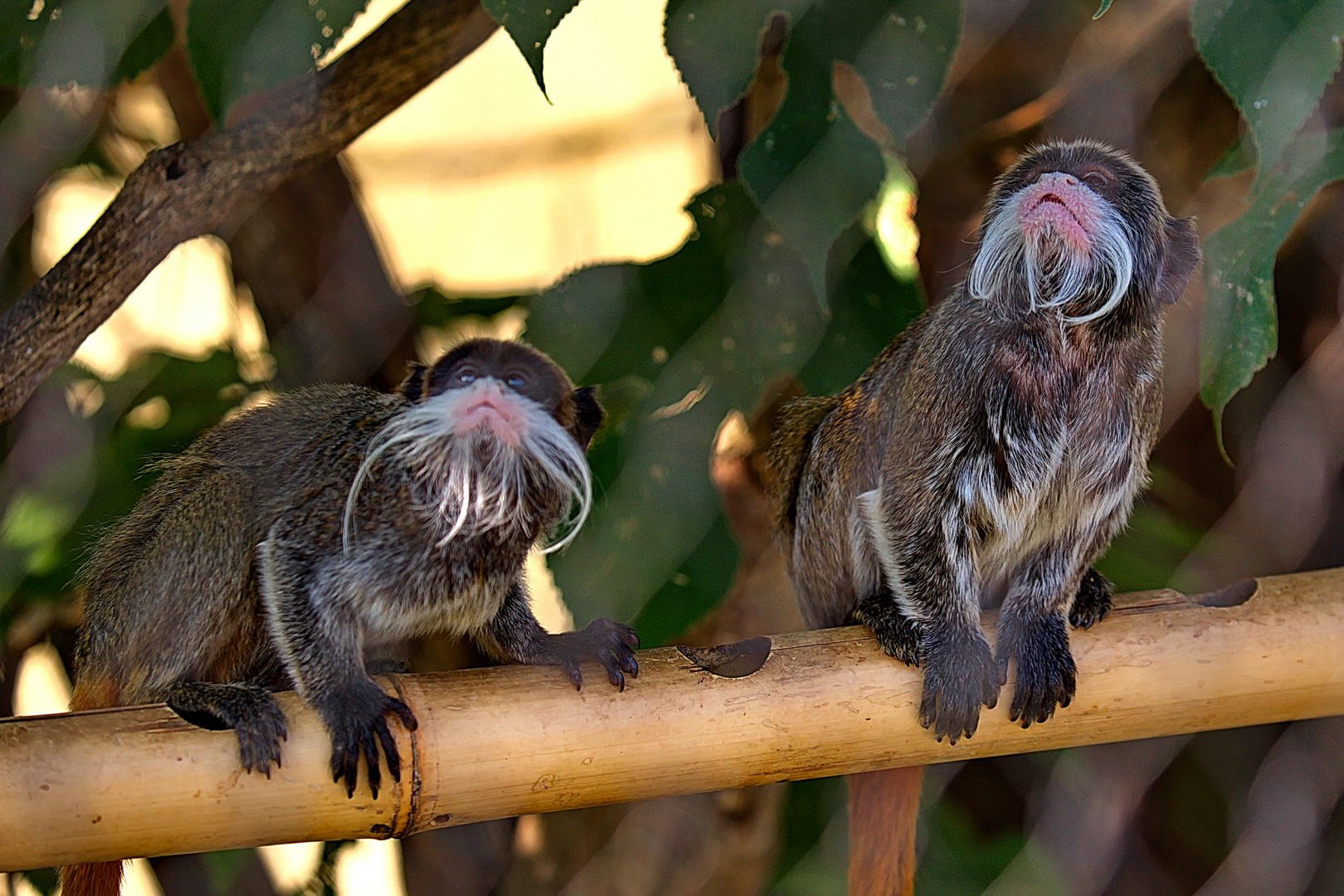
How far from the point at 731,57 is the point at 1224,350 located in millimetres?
756

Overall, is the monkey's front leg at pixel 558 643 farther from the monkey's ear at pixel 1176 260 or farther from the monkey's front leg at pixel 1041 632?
the monkey's ear at pixel 1176 260

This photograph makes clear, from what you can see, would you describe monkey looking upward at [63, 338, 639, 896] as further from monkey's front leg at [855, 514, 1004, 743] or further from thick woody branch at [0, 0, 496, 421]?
monkey's front leg at [855, 514, 1004, 743]

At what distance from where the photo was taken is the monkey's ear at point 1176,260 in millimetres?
1741

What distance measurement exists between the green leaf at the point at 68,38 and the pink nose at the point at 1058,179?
4.07 feet

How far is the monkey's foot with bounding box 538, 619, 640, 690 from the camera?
150cm

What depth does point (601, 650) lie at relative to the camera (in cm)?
154

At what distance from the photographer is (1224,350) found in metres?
1.68

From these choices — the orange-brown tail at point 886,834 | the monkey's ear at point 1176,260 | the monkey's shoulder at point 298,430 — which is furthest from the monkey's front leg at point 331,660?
the monkey's ear at point 1176,260

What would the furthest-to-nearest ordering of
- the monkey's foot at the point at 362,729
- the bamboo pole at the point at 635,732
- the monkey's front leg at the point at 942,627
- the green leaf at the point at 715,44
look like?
the green leaf at the point at 715,44
the monkey's front leg at the point at 942,627
the monkey's foot at the point at 362,729
the bamboo pole at the point at 635,732

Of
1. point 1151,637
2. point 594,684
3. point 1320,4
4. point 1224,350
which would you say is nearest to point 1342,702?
point 1151,637

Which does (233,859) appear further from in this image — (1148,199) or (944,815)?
(1148,199)

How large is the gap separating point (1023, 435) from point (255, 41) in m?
1.15

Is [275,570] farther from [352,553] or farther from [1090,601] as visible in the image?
[1090,601]

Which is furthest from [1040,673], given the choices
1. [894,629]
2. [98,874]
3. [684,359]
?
[98,874]
